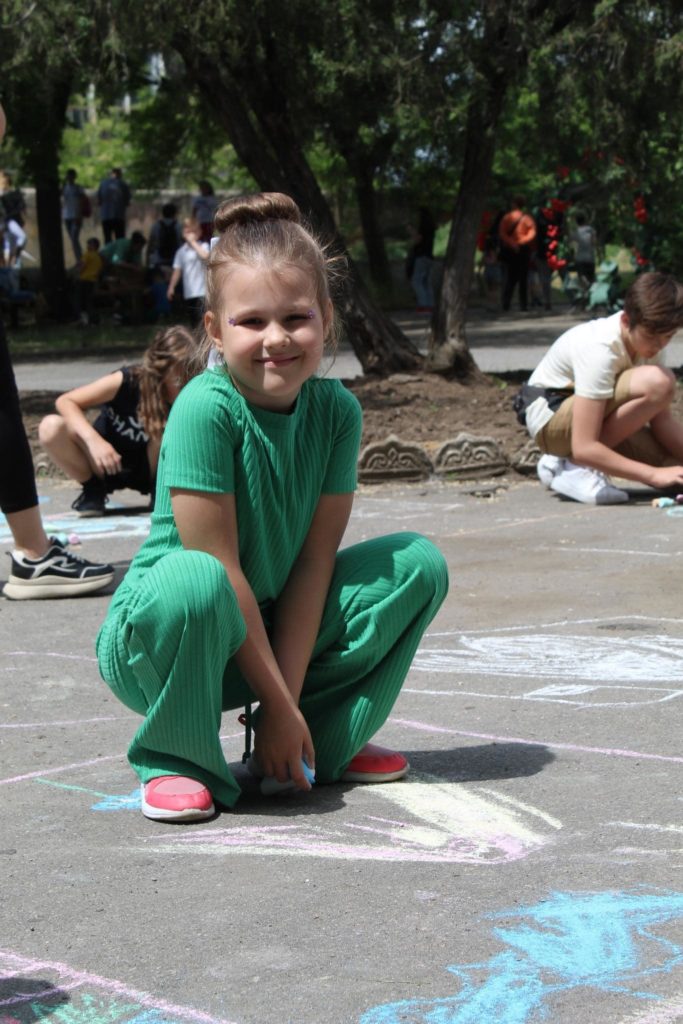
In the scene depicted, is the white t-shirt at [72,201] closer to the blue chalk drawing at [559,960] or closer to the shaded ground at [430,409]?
the shaded ground at [430,409]

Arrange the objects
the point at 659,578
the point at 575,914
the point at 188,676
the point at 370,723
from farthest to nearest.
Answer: the point at 659,578 → the point at 370,723 → the point at 188,676 → the point at 575,914

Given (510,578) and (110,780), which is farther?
(510,578)

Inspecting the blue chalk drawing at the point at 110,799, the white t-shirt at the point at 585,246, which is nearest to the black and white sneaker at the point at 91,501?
the blue chalk drawing at the point at 110,799

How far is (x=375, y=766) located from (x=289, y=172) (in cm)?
840

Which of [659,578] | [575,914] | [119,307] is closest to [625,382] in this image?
[659,578]

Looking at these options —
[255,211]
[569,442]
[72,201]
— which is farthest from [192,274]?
[255,211]

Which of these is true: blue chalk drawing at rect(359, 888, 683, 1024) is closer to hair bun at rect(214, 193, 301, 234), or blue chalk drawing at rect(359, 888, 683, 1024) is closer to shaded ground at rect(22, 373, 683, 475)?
hair bun at rect(214, 193, 301, 234)

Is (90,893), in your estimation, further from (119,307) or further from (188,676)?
(119,307)

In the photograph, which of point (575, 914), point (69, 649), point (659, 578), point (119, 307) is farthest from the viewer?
point (119, 307)

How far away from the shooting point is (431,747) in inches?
142

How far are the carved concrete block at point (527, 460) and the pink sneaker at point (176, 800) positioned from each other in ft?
17.0

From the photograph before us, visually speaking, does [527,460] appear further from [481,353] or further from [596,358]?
[481,353]

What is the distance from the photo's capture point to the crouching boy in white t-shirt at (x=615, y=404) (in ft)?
22.2

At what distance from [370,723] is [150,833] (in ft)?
1.74
